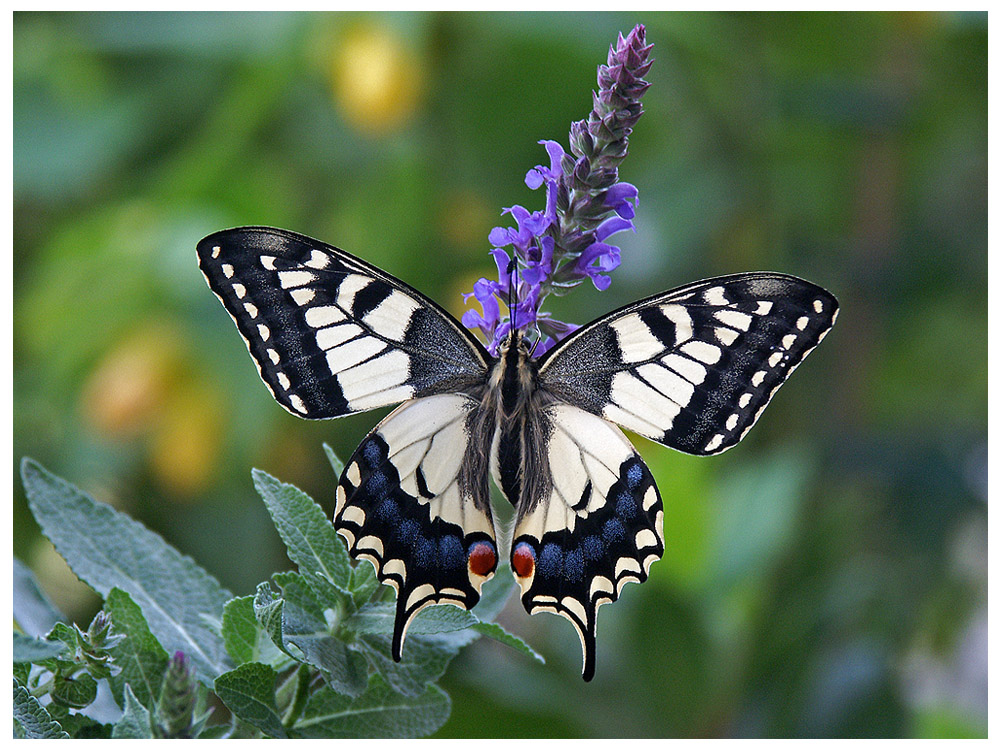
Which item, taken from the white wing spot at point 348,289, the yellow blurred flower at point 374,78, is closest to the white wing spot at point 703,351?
the white wing spot at point 348,289

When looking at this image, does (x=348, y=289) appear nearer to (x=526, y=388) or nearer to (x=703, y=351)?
(x=526, y=388)

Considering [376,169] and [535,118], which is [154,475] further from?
[535,118]

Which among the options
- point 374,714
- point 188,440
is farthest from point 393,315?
point 188,440

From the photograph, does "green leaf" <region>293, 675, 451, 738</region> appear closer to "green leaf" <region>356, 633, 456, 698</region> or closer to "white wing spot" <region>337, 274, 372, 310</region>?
"green leaf" <region>356, 633, 456, 698</region>

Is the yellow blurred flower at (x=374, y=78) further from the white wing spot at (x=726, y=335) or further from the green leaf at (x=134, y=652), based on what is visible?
the green leaf at (x=134, y=652)

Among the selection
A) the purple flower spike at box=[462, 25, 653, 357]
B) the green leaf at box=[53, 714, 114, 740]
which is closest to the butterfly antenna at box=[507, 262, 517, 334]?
the purple flower spike at box=[462, 25, 653, 357]

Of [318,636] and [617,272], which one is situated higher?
[617,272]
